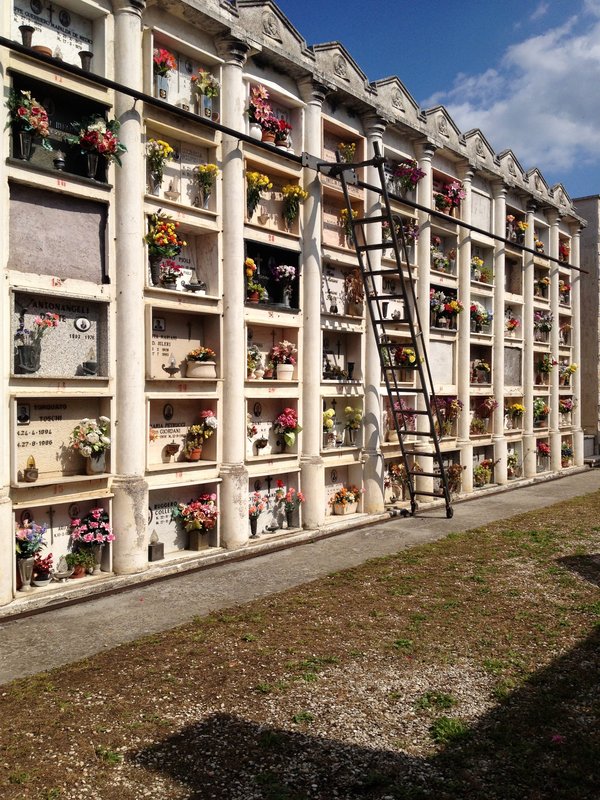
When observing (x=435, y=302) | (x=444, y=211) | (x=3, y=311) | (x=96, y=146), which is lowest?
(x=3, y=311)

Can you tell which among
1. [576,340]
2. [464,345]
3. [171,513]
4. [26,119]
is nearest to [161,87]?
[26,119]

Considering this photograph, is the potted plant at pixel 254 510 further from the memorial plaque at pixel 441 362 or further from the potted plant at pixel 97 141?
the memorial plaque at pixel 441 362

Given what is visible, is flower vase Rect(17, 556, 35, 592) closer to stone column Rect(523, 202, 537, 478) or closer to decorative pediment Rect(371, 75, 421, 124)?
decorative pediment Rect(371, 75, 421, 124)

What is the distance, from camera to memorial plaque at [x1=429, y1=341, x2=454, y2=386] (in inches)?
678

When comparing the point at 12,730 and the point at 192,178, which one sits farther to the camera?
the point at 192,178

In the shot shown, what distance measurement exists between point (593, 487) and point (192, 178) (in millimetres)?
14631

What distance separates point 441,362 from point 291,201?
6.76 m

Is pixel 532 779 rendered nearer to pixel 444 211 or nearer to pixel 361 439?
pixel 361 439

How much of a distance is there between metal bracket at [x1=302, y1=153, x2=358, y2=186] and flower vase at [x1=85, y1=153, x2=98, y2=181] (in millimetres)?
4409

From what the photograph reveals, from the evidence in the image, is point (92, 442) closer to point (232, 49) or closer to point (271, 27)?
point (232, 49)

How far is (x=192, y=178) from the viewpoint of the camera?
→ 37.2 feet

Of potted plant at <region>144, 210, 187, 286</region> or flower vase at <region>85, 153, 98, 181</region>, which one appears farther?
potted plant at <region>144, 210, 187, 286</region>

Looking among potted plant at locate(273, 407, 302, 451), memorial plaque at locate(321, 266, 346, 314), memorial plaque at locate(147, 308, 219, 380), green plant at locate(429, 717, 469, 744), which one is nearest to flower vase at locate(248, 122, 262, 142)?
memorial plaque at locate(321, 266, 346, 314)

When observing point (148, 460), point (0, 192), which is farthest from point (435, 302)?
point (0, 192)
